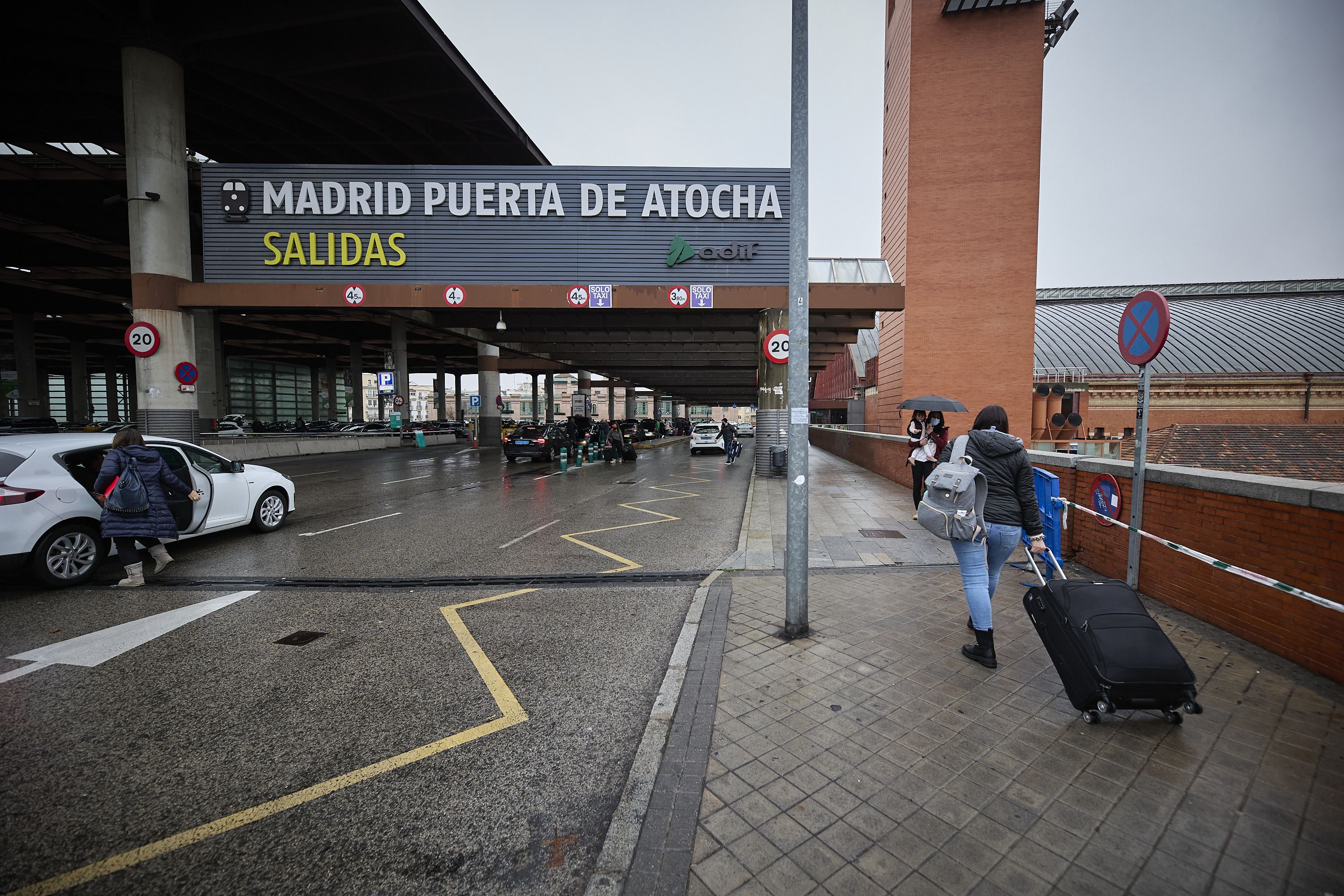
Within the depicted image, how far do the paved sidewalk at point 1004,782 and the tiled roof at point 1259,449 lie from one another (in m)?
11.6

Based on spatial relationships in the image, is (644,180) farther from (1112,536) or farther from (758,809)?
(758,809)

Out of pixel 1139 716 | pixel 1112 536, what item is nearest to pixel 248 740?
pixel 1139 716

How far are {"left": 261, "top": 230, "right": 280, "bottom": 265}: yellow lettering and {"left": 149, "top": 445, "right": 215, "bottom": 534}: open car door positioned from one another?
44.6 ft

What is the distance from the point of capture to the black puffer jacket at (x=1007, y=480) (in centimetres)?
398

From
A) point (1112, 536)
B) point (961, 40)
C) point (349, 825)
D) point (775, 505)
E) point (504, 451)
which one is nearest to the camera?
point (349, 825)

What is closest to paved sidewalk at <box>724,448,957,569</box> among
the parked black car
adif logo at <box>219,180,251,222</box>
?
the parked black car

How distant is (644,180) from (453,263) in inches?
270

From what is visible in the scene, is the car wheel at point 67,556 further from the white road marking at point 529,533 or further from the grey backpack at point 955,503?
the grey backpack at point 955,503

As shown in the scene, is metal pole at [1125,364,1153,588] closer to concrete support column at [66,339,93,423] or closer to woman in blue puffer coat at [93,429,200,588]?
woman in blue puffer coat at [93,429,200,588]

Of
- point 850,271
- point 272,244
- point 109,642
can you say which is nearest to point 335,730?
point 109,642

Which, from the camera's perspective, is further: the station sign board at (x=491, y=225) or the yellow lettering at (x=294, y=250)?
the yellow lettering at (x=294, y=250)

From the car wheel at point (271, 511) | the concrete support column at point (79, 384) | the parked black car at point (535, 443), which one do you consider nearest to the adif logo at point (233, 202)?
the parked black car at point (535, 443)

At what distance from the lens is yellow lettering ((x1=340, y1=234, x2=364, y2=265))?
58.2ft

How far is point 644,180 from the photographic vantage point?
58.3ft
